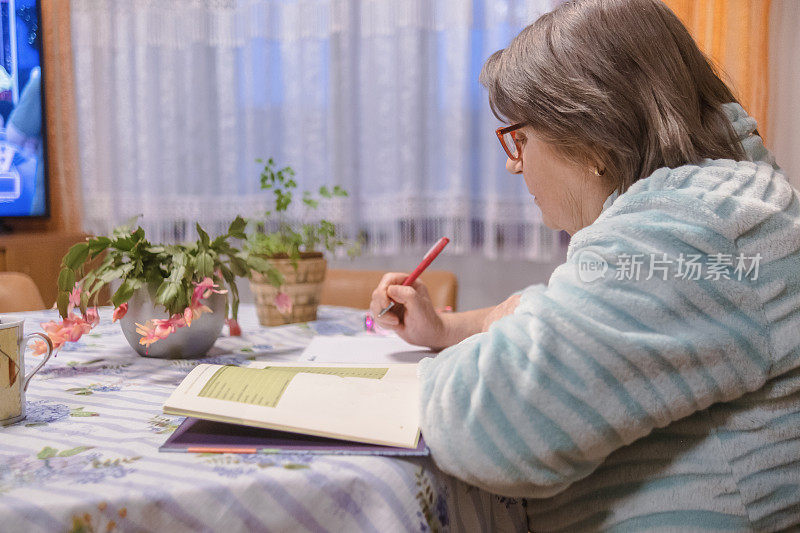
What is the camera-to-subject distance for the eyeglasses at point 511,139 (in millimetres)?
896

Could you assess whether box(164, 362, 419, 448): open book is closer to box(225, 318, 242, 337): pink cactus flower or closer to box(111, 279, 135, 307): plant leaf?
box(111, 279, 135, 307): plant leaf

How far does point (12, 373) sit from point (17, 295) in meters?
1.19

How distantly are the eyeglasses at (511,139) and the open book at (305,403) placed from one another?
0.37 m

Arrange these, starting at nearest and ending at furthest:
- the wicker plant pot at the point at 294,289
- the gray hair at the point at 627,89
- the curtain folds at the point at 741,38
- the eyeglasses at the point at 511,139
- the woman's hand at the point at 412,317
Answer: the gray hair at the point at 627,89 → the eyeglasses at the point at 511,139 → the woman's hand at the point at 412,317 → the wicker plant pot at the point at 294,289 → the curtain folds at the point at 741,38

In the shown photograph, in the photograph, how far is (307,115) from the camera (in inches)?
100

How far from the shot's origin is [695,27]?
2.21m

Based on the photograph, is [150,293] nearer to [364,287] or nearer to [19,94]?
[364,287]

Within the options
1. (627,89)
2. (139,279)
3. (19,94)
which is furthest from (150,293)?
(19,94)

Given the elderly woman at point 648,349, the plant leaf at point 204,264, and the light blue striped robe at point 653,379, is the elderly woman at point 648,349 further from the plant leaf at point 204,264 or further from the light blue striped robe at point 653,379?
the plant leaf at point 204,264

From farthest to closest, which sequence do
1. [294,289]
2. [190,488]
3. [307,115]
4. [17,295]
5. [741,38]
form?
[307,115] → [741,38] → [17,295] → [294,289] → [190,488]

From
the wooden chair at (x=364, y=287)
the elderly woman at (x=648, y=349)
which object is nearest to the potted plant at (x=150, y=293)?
the elderly woman at (x=648, y=349)

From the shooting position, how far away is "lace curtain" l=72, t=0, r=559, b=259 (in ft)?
7.90

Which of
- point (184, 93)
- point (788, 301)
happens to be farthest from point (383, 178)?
point (788, 301)

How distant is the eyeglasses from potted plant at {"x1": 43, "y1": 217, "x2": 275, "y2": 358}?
49 cm
